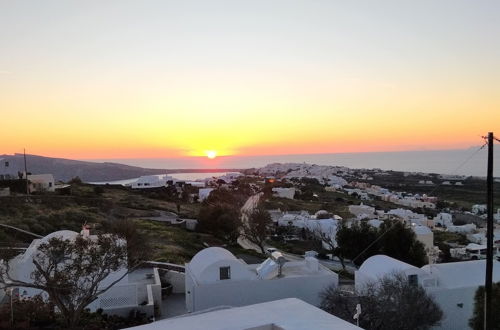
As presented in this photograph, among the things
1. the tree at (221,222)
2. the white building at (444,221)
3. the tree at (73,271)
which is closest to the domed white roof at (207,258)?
the tree at (73,271)

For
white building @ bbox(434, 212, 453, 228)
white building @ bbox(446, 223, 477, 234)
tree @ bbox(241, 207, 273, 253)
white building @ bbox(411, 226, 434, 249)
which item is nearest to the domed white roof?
tree @ bbox(241, 207, 273, 253)

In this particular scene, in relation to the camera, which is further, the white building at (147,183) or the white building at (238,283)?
the white building at (147,183)

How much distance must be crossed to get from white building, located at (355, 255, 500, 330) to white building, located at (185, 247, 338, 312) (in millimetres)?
1965

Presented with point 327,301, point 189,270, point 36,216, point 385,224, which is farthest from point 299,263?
point 36,216

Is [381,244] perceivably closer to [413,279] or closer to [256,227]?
[256,227]

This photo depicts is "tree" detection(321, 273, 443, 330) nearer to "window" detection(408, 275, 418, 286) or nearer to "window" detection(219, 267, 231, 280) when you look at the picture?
"window" detection(408, 275, 418, 286)

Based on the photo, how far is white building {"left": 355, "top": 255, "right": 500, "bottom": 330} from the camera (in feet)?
53.0

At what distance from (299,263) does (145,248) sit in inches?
235

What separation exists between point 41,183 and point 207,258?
36.6 metres

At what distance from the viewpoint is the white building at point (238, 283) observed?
51.0 ft

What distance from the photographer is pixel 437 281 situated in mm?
16531

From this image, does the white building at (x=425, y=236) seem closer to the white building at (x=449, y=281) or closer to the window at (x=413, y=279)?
the white building at (x=449, y=281)

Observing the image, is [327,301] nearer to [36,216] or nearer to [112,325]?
[112,325]

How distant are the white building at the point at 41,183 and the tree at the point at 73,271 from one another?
116ft
